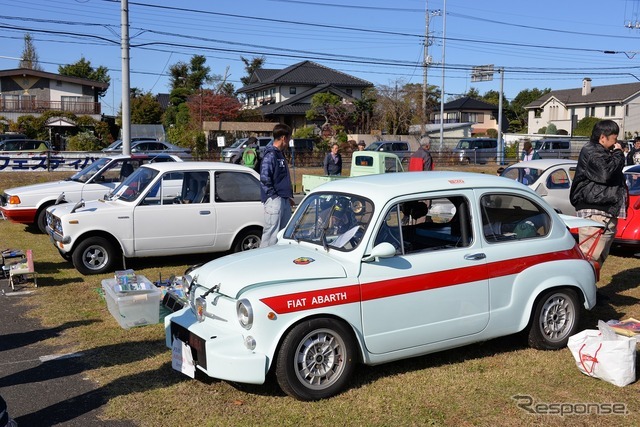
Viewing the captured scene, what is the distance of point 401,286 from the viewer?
502cm

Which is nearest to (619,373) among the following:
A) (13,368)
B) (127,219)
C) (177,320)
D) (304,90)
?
(177,320)

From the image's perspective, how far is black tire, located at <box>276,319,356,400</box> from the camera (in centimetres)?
462

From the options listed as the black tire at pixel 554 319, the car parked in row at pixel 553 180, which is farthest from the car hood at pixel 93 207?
the car parked in row at pixel 553 180

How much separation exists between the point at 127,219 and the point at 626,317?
6732 mm

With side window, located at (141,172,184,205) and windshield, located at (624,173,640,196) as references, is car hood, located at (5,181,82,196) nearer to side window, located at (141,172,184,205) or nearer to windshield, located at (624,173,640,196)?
side window, located at (141,172,184,205)

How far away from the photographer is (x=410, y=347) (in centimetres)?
512

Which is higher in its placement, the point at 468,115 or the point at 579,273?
the point at 468,115

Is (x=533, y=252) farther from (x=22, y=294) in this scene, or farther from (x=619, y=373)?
(x=22, y=294)

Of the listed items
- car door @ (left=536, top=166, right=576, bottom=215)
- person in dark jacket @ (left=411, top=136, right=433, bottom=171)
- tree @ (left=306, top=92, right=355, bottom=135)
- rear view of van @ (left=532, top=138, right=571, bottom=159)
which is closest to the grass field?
car door @ (left=536, top=166, right=576, bottom=215)

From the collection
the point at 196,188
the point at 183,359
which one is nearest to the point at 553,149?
the point at 196,188

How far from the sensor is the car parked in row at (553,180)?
12.4 meters

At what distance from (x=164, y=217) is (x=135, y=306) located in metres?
2.87

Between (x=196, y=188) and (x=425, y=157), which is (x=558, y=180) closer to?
(x=425, y=157)

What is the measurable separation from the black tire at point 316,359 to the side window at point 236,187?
17.5ft
